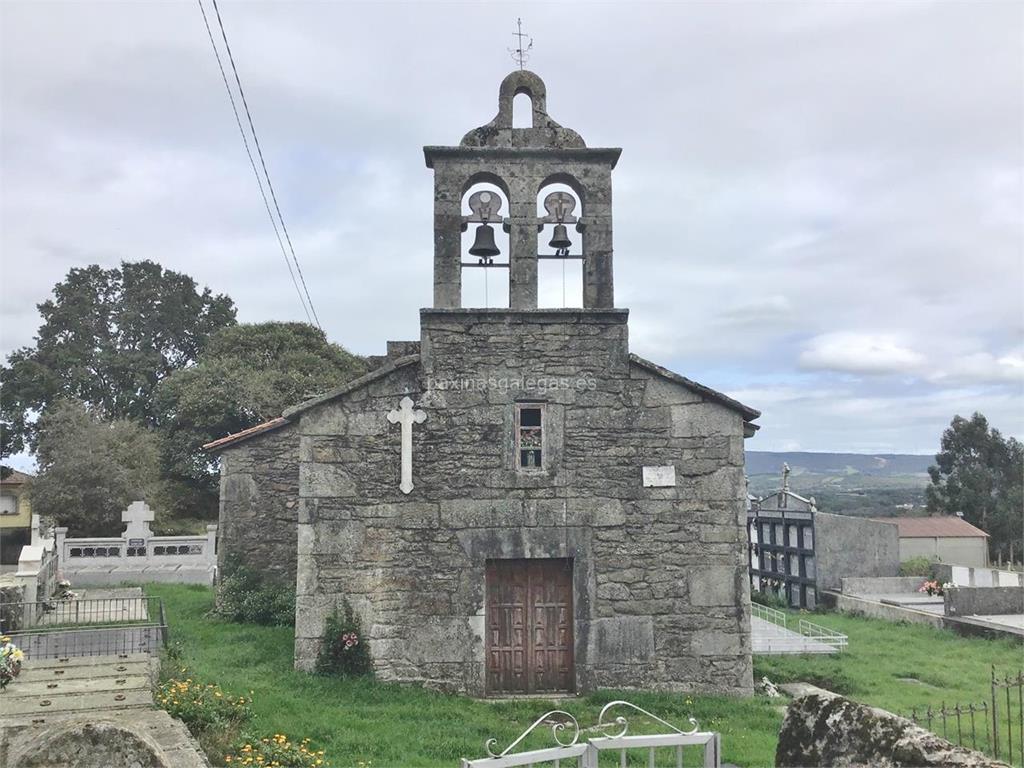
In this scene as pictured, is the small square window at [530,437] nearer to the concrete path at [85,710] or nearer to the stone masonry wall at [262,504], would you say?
the concrete path at [85,710]

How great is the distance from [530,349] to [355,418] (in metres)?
2.60

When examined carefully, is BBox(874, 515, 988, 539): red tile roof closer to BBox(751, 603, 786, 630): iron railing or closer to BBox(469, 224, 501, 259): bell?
BBox(751, 603, 786, 630): iron railing

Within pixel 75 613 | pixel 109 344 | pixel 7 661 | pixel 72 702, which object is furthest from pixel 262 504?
pixel 109 344

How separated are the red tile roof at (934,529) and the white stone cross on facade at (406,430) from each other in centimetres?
2582

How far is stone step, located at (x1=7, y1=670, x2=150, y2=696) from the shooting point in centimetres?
858

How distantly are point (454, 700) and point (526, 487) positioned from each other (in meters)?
2.88

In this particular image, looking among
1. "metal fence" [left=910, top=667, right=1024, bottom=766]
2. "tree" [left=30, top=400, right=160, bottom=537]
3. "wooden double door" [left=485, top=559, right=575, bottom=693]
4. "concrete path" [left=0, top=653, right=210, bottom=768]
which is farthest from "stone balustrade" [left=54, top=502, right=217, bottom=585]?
"metal fence" [left=910, top=667, right=1024, bottom=766]

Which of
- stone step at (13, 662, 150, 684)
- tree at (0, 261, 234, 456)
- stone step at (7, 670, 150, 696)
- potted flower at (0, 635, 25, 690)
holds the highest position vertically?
tree at (0, 261, 234, 456)

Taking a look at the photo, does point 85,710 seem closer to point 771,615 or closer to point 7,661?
point 7,661

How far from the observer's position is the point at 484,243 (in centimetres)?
1109

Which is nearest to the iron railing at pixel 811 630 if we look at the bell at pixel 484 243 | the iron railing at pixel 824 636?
the iron railing at pixel 824 636

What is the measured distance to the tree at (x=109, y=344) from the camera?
38.8m

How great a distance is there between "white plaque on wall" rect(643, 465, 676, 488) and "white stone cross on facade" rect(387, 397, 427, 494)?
3177 mm

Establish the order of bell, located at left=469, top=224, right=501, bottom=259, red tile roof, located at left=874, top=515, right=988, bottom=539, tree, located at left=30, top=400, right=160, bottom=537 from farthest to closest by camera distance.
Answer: red tile roof, located at left=874, top=515, right=988, bottom=539 → tree, located at left=30, top=400, right=160, bottom=537 → bell, located at left=469, top=224, right=501, bottom=259
